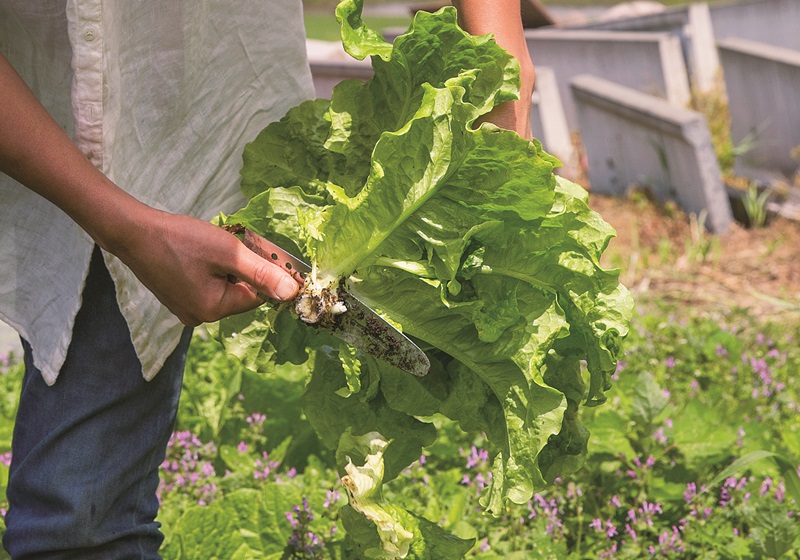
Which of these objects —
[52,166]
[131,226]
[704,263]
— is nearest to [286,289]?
[131,226]

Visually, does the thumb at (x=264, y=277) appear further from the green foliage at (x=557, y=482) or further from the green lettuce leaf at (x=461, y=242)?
the green foliage at (x=557, y=482)

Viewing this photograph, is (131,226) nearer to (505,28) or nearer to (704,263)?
(505,28)

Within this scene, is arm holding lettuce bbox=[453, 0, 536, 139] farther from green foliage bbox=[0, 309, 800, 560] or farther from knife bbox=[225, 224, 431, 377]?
green foliage bbox=[0, 309, 800, 560]

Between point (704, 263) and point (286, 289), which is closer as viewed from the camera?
point (286, 289)

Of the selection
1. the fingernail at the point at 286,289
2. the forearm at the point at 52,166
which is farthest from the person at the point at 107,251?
the forearm at the point at 52,166

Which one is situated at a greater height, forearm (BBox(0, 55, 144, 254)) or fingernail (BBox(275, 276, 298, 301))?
forearm (BBox(0, 55, 144, 254))

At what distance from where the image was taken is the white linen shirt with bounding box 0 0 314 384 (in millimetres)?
2023

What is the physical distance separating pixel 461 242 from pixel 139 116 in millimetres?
816

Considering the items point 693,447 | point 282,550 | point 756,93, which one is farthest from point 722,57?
point 282,550

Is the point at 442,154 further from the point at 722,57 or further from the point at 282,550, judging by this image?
the point at 722,57

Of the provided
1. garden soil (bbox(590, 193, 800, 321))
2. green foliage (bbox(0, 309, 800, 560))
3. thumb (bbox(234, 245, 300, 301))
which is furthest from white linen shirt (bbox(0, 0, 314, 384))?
garden soil (bbox(590, 193, 800, 321))

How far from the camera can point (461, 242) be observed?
1940 millimetres

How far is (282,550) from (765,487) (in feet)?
5.34

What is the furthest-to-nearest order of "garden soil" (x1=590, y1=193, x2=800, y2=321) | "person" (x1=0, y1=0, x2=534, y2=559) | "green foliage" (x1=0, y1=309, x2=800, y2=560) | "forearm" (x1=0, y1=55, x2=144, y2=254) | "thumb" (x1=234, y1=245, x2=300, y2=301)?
"garden soil" (x1=590, y1=193, x2=800, y2=321) → "green foliage" (x1=0, y1=309, x2=800, y2=560) → "person" (x1=0, y1=0, x2=534, y2=559) → "thumb" (x1=234, y1=245, x2=300, y2=301) → "forearm" (x1=0, y1=55, x2=144, y2=254)
